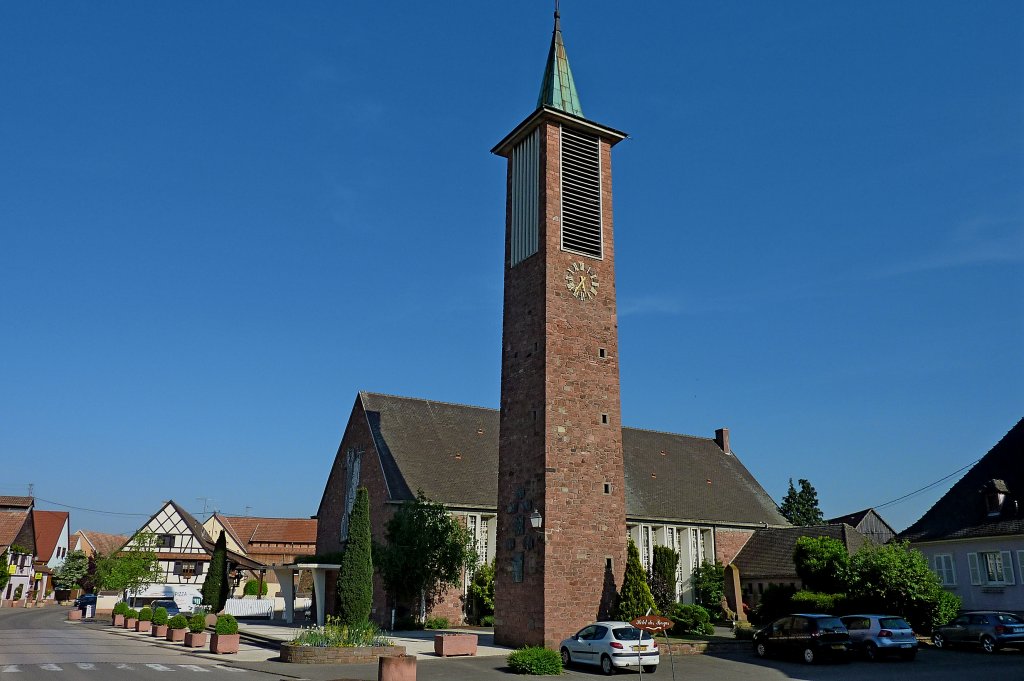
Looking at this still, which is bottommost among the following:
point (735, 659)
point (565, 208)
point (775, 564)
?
point (735, 659)

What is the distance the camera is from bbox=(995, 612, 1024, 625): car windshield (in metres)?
26.7

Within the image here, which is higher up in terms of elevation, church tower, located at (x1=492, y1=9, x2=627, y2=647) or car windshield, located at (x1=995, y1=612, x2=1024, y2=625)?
church tower, located at (x1=492, y1=9, x2=627, y2=647)

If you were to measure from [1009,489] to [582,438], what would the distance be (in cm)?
1854

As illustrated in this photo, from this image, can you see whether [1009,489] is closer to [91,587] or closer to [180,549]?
[180,549]

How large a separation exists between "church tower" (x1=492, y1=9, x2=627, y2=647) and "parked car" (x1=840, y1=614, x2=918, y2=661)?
→ 8.10m

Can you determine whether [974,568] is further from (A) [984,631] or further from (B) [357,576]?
(B) [357,576]

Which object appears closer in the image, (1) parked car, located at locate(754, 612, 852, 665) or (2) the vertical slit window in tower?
(1) parked car, located at locate(754, 612, 852, 665)

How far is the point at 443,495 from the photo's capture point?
40.7 meters

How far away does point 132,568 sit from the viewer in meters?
50.9

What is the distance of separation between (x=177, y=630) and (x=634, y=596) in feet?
57.3

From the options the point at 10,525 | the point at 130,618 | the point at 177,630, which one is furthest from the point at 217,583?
the point at 10,525

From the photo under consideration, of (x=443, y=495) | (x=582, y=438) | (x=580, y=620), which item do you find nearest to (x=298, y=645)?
(x=580, y=620)

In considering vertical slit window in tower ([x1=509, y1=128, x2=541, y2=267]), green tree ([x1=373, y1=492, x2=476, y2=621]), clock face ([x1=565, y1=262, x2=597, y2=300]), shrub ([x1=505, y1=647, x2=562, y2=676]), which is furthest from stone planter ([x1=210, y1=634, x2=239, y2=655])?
vertical slit window in tower ([x1=509, y1=128, x2=541, y2=267])

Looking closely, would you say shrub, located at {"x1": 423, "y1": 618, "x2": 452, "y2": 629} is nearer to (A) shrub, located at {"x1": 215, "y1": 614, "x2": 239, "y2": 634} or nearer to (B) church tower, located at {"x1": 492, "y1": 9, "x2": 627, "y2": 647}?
(B) church tower, located at {"x1": 492, "y1": 9, "x2": 627, "y2": 647}
